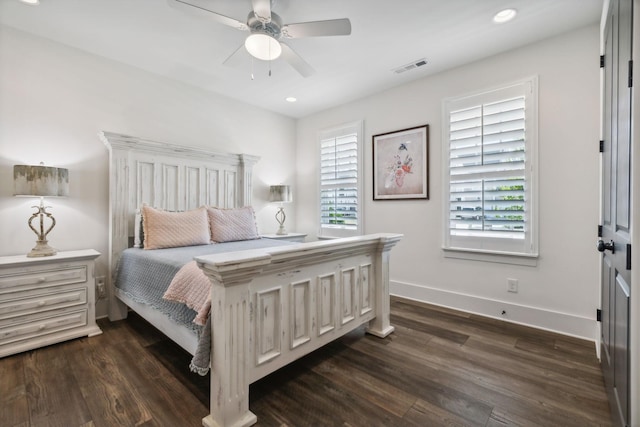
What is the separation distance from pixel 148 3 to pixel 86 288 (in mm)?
2419

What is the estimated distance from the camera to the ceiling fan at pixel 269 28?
1.91m

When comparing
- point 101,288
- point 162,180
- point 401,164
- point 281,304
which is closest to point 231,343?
point 281,304

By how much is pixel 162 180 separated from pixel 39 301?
154 cm

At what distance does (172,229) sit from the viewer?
2.84m

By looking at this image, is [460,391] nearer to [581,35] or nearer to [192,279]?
[192,279]

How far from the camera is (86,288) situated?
8.45ft

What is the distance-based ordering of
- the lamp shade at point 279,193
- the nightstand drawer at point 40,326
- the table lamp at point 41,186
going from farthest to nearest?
the lamp shade at point 279,193 < the table lamp at point 41,186 < the nightstand drawer at point 40,326

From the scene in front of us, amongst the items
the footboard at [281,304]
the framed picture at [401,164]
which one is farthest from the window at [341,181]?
the footboard at [281,304]

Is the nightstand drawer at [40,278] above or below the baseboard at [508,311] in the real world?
above

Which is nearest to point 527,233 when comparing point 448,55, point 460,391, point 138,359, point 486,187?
point 486,187

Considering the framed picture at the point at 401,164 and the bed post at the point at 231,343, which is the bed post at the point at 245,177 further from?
the bed post at the point at 231,343

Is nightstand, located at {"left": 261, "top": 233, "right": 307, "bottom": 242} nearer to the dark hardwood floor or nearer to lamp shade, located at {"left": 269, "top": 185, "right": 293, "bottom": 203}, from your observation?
lamp shade, located at {"left": 269, "top": 185, "right": 293, "bottom": 203}

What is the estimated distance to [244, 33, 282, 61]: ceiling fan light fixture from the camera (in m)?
2.05

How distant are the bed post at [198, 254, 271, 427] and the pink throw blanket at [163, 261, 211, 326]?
0.33 ft
